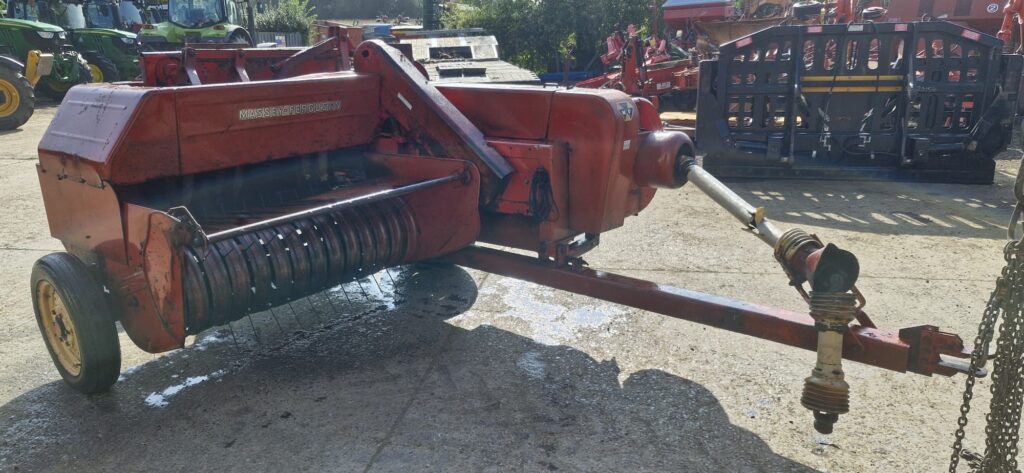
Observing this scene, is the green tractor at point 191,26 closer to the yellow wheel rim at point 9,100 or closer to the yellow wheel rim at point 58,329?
the yellow wheel rim at point 9,100

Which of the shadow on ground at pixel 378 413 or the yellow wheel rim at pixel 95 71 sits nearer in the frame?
the shadow on ground at pixel 378 413

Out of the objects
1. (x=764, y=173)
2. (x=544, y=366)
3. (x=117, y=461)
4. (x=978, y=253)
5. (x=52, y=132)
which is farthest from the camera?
(x=764, y=173)

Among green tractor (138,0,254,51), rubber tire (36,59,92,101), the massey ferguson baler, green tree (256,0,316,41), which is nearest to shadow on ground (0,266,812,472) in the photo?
the massey ferguson baler

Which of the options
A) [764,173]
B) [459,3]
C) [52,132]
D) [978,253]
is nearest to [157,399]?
[52,132]

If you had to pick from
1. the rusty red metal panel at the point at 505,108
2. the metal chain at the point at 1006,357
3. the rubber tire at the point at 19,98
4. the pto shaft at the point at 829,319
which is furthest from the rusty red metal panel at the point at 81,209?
the rubber tire at the point at 19,98

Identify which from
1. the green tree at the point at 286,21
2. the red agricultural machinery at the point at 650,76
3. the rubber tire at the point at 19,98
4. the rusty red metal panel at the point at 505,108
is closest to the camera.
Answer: the rusty red metal panel at the point at 505,108

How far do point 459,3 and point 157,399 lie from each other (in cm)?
2342

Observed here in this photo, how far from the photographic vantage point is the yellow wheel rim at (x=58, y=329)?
3.47m

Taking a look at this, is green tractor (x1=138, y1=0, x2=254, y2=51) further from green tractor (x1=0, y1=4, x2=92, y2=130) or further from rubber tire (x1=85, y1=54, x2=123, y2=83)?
green tractor (x1=0, y1=4, x2=92, y2=130)

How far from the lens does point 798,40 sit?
754 centimetres

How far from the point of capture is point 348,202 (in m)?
3.23

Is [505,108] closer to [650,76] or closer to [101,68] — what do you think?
[650,76]

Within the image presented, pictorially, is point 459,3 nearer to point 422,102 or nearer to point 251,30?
point 251,30

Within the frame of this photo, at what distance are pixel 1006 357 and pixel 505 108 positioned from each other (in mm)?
2497
